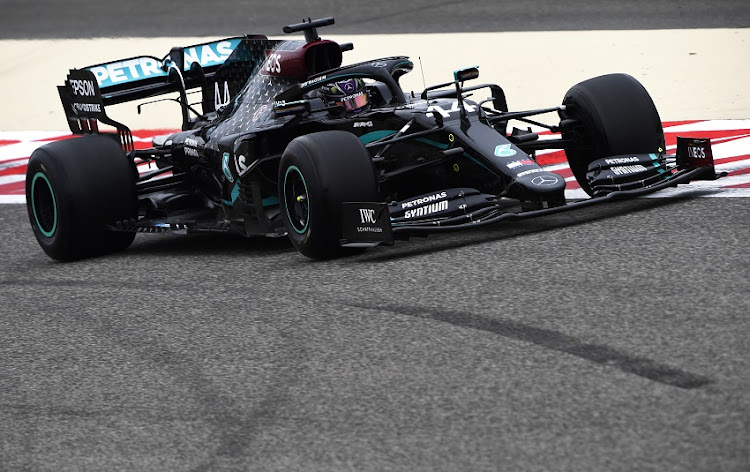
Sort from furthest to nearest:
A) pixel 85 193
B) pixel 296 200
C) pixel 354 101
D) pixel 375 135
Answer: pixel 85 193 < pixel 354 101 < pixel 375 135 < pixel 296 200

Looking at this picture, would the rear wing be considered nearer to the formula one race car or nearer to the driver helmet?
the formula one race car

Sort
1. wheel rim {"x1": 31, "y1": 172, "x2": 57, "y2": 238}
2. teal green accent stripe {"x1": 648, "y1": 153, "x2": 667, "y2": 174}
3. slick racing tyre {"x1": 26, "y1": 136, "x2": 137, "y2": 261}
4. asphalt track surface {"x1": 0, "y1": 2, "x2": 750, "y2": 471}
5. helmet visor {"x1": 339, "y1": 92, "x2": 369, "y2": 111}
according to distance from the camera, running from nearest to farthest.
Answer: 1. asphalt track surface {"x1": 0, "y1": 2, "x2": 750, "y2": 471}
2. teal green accent stripe {"x1": 648, "y1": 153, "x2": 667, "y2": 174}
3. helmet visor {"x1": 339, "y1": 92, "x2": 369, "y2": 111}
4. slick racing tyre {"x1": 26, "y1": 136, "x2": 137, "y2": 261}
5. wheel rim {"x1": 31, "y1": 172, "x2": 57, "y2": 238}

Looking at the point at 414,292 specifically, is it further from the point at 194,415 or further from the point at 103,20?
the point at 103,20

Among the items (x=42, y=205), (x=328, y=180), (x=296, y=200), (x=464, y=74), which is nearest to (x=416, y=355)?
(x=328, y=180)

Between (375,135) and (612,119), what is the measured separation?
4.50ft

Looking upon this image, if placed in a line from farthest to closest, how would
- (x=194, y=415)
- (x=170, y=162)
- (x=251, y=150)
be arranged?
1. (x=170, y=162)
2. (x=251, y=150)
3. (x=194, y=415)

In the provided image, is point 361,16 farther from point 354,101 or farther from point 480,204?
point 480,204

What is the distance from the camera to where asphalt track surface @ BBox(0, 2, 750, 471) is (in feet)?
13.4

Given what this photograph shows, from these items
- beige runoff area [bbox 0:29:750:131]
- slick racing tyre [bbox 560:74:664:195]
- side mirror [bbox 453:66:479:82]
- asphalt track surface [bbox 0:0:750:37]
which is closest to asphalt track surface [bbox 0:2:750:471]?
slick racing tyre [bbox 560:74:664:195]

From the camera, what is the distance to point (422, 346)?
5.09 metres

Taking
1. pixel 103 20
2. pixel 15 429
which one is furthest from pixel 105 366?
pixel 103 20

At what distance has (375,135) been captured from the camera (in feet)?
24.3

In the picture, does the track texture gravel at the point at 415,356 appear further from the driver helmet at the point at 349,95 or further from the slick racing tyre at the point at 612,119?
the driver helmet at the point at 349,95

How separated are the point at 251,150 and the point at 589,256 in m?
2.35
